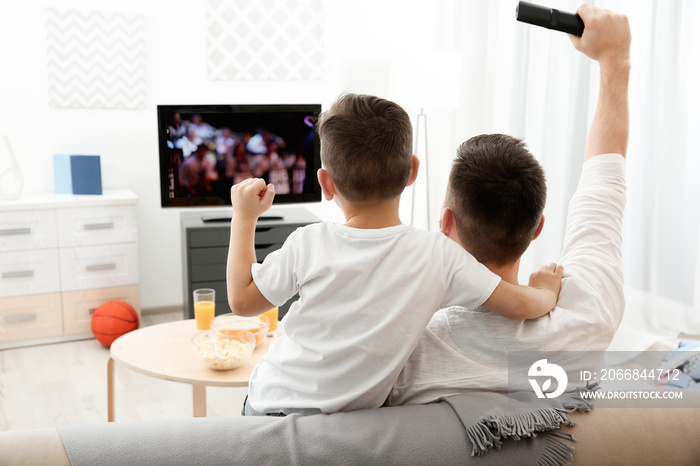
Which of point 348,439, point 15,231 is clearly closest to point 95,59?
point 15,231

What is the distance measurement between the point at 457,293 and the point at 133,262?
311 cm

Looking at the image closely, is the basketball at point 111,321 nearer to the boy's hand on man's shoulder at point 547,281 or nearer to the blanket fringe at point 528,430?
the boy's hand on man's shoulder at point 547,281

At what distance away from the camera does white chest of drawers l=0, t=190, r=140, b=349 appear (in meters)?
3.50

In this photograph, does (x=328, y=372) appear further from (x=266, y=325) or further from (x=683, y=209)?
(x=683, y=209)

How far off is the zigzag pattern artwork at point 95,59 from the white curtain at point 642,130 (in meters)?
2.08

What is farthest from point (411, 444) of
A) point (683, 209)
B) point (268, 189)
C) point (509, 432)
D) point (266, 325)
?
point (683, 209)

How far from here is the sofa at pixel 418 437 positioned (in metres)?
0.77

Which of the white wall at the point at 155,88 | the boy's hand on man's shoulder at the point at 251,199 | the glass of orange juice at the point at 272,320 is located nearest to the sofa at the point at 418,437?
the boy's hand on man's shoulder at the point at 251,199

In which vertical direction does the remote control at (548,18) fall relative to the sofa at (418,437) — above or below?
above

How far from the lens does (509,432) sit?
83cm

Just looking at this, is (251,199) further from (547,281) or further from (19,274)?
(19,274)

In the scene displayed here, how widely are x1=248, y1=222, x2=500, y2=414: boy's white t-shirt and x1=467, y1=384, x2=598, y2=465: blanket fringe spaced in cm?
17

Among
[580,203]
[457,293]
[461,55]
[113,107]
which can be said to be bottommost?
[457,293]

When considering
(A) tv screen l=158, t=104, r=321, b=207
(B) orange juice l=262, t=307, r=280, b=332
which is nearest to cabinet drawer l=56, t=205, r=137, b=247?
(A) tv screen l=158, t=104, r=321, b=207
